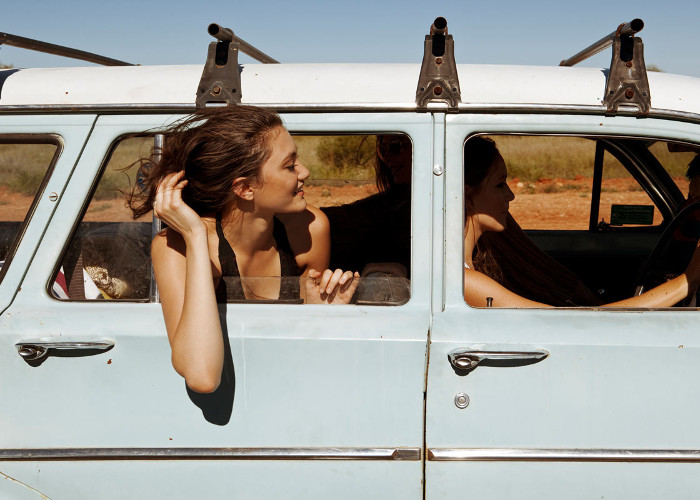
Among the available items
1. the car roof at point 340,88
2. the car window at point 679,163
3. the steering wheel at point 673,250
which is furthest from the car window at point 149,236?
the steering wheel at point 673,250

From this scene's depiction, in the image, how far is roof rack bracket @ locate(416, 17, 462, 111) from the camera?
2090mm

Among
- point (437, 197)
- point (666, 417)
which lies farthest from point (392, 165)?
point (666, 417)

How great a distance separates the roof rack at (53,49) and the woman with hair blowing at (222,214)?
0.61 m

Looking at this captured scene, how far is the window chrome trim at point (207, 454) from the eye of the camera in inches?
78.6

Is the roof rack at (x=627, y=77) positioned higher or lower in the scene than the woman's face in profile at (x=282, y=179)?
higher

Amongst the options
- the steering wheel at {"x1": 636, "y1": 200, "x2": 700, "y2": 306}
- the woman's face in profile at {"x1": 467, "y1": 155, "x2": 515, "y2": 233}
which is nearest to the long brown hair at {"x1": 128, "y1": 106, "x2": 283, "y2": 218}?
the woman's face in profile at {"x1": 467, "y1": 155, "x2": 515, "y2": 233}

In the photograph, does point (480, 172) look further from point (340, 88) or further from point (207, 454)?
point (207, 454)

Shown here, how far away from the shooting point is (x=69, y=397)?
6.71 feet

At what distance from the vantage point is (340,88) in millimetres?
2154

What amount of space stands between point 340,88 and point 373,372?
0.85 meters

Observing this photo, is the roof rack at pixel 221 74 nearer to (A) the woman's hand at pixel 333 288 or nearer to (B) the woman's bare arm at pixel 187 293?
(B) the woman's bare arm at pixel 187 293

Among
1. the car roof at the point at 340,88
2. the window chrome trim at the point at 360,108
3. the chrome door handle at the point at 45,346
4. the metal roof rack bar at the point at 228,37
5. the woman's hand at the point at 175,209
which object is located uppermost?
the metal roof rack bar at the point at 228,37

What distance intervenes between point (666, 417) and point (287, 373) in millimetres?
1059
